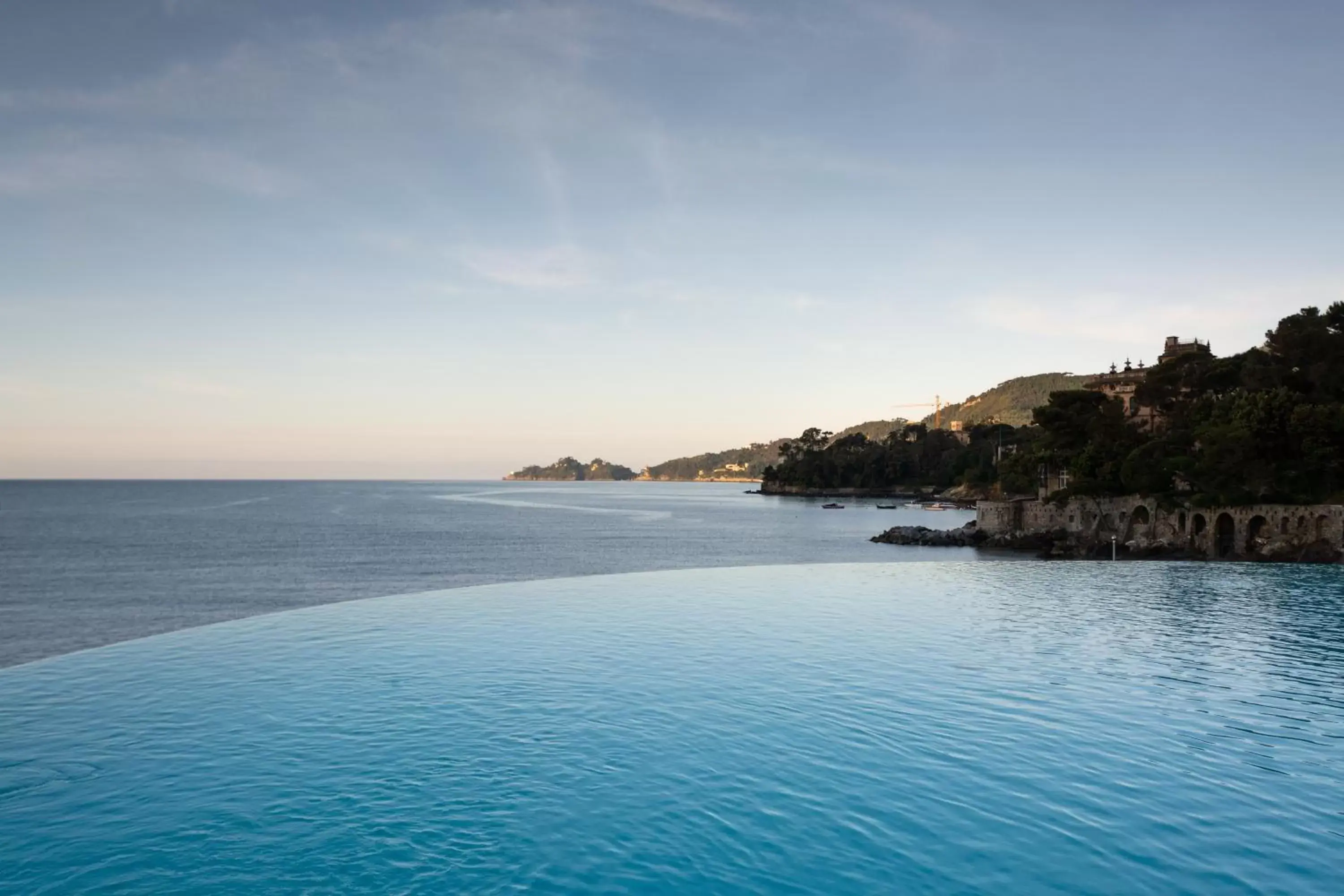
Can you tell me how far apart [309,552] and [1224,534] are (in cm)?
5264

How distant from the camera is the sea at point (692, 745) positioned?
26.3 feet

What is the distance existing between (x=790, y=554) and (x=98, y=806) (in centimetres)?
4759

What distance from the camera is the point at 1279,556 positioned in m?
38.2

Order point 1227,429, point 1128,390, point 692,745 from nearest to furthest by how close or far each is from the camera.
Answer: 1. point 692,745
2. point 1227,429
3. point 1128,390

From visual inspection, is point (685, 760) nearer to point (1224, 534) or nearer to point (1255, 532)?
point (1255, 532)

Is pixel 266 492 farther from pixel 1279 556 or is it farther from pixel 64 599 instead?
pixel 1279 556

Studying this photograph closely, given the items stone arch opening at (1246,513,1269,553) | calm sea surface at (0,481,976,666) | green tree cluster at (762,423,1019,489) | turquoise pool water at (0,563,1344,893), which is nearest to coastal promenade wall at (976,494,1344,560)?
stone arch opening at (1246,513,1269,553)

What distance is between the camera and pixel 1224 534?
4378 cm

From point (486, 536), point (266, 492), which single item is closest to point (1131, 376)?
point (486, 536)

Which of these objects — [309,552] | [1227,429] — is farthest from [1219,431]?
[309,552]

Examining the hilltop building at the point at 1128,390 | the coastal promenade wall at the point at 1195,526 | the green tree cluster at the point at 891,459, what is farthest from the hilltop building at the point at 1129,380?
the green tree cluster at the point at 891,459

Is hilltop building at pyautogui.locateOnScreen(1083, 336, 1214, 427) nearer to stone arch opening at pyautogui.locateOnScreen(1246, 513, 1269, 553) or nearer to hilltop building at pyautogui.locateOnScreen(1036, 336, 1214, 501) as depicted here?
hilltop building at pyautogui.locateOnScreen(1036, 336, 1214, 501)

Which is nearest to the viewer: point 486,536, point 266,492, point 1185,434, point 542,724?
point 542,724

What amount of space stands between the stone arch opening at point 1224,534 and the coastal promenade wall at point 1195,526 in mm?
33
